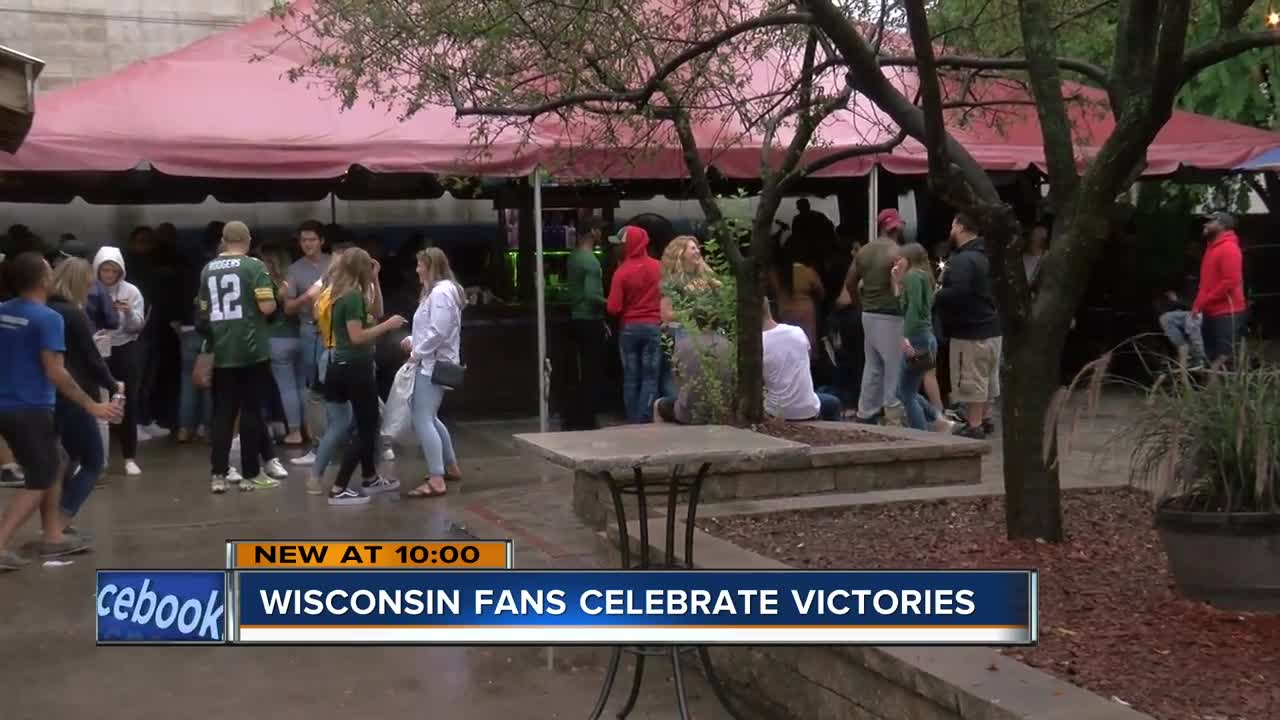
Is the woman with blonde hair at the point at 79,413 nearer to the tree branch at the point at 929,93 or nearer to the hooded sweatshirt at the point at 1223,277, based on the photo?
the tree branch at the point at 929,93

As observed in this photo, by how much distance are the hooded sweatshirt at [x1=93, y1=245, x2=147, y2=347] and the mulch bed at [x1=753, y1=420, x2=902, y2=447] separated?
5.11 m

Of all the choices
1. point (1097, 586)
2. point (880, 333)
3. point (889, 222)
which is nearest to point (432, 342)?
point (880, 333)

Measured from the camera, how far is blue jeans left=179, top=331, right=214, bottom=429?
12578 millimetres

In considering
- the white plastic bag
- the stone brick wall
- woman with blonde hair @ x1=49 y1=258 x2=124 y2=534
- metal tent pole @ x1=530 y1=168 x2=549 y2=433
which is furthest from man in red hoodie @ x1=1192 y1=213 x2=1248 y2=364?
the stone brick wall

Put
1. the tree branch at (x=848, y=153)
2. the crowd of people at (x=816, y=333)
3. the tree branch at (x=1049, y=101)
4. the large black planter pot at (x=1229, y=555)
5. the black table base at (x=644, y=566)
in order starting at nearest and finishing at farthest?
1. the black table base at (x=644, y=566)
2. the large black planter pot at (x=1229, y=555)
3. the tree branch at (x=1049, y=101)
4. the tree branch at (x=848, y=153)
5. the crowd of people at (x=816, y=333)

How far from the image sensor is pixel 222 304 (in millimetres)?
9945

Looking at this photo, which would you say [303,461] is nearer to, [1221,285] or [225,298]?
[225,298]

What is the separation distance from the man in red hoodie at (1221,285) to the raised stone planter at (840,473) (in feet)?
17.4

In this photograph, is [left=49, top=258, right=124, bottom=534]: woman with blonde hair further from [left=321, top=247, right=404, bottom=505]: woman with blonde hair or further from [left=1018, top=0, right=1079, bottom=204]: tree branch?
[left=1018, top=0, right=1079, bottom=204]: tree branch

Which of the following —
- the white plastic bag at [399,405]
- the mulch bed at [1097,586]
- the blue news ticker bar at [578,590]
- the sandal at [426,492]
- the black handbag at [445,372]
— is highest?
the blue news ticker bar at [578,590]

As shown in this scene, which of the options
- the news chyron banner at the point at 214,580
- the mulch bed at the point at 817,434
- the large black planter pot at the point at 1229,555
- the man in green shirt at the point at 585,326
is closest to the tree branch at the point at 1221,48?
the large black planter pot at the point at 1229,555

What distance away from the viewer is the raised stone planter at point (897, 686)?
422 centimetres

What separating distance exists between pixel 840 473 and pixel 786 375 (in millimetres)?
1381

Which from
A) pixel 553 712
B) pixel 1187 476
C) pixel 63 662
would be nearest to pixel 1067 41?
pixel 1187 476
